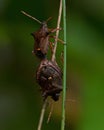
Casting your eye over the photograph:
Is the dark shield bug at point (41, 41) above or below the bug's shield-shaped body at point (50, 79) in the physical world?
above

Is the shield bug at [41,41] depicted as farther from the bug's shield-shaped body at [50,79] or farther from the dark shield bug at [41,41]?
the bug's shield-shaped body at [50,79]

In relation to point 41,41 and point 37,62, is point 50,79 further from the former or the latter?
point 37,62

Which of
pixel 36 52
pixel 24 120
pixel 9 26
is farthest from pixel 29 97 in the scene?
pixel 36 52

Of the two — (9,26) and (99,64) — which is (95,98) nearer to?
(99,64)

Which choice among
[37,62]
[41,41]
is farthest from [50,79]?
[37,62]

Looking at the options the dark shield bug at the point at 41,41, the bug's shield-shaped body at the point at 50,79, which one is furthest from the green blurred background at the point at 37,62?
the bug's shield-shaped body at the point at 50,79

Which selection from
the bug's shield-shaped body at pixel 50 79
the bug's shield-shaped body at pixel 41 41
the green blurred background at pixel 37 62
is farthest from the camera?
the green blurred background at pixel 37 62

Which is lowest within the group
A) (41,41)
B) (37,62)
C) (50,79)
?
(50,79)
